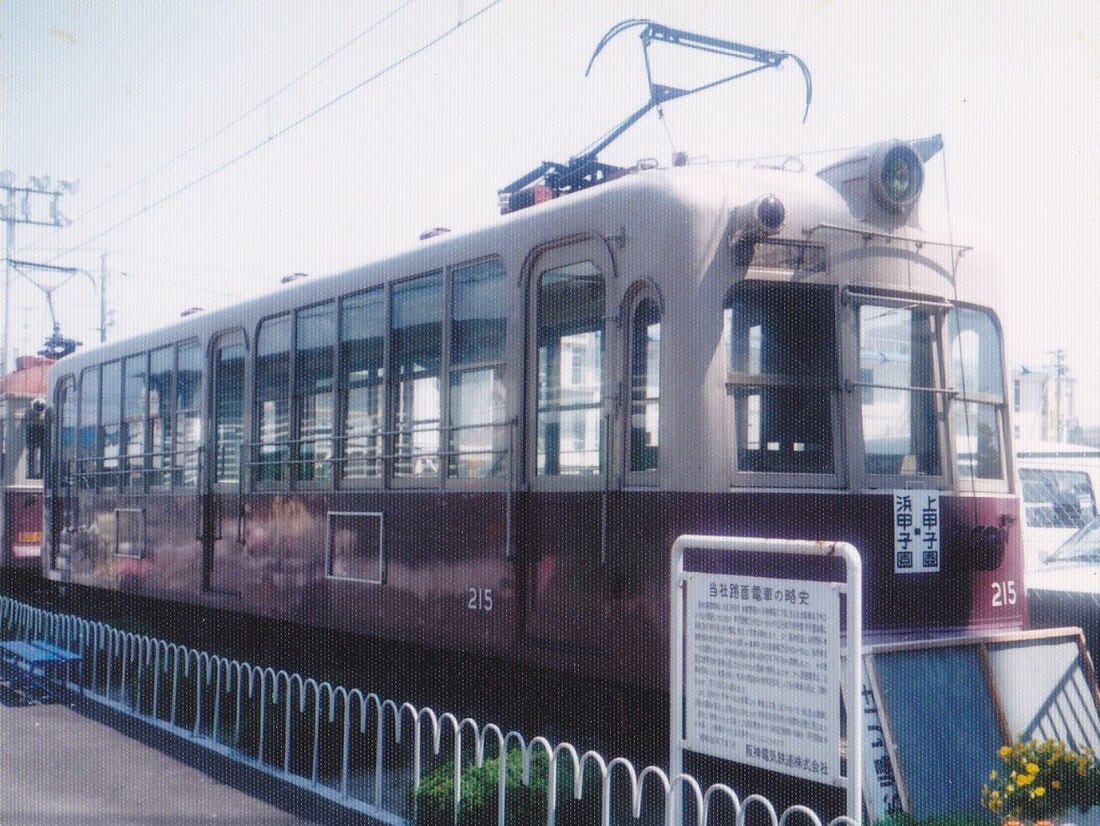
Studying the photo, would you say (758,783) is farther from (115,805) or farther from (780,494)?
(115,805)

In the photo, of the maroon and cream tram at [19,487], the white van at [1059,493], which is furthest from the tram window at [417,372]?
the maroon and cream tram at [19,487]

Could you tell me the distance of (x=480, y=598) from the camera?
21.3 ft

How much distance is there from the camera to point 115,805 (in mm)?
6477

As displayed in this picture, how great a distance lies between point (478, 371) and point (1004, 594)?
3120 millimetres

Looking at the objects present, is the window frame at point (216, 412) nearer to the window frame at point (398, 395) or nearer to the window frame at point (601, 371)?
the window frame at point (398, 395)

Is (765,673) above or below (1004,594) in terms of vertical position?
below

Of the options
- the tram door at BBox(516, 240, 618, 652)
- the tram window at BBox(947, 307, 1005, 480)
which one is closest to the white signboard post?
the tram door at BBox(516, 240, 618, 652)

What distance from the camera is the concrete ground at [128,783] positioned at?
624cm

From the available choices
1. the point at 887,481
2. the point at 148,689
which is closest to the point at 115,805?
the point at 148,689

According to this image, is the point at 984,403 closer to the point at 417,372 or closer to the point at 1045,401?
the point at 417,372

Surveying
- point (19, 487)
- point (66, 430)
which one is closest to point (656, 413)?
point (66, 430)

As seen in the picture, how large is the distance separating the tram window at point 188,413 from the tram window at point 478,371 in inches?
149

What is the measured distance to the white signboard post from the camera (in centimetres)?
397

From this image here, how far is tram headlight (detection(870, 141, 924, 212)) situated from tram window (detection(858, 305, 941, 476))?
0.57 m
